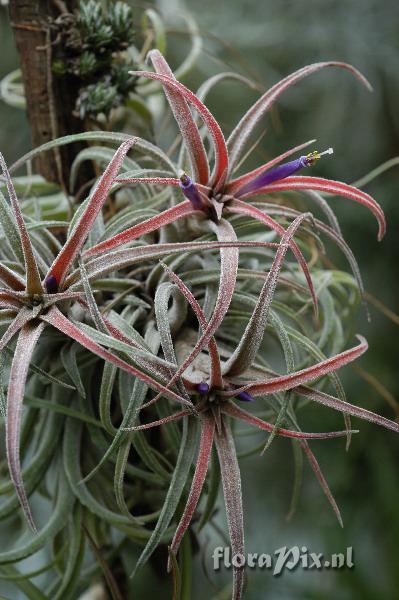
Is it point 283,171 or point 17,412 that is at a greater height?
point 283,171

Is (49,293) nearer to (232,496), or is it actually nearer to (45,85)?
(232,496)

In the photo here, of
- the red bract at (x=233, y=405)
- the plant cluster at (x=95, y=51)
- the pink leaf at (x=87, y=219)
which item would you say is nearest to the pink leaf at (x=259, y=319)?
the red bract at (x=233, y=405)

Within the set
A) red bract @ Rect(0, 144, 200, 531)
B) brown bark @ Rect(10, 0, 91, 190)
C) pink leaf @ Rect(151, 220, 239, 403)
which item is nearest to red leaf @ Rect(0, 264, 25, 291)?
red bract @ Rect(0, 144, 200, 531)

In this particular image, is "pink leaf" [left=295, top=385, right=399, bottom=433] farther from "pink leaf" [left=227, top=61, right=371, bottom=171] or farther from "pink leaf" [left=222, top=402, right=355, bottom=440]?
"pink leaf" [left=227, top=61, right=371, bottom=171]

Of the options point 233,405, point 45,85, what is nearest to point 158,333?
point 233,405

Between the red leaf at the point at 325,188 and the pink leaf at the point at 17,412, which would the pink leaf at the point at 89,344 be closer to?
the pink leaf at the point at 17,412

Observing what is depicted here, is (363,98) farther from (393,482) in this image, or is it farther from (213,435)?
(213,435)
